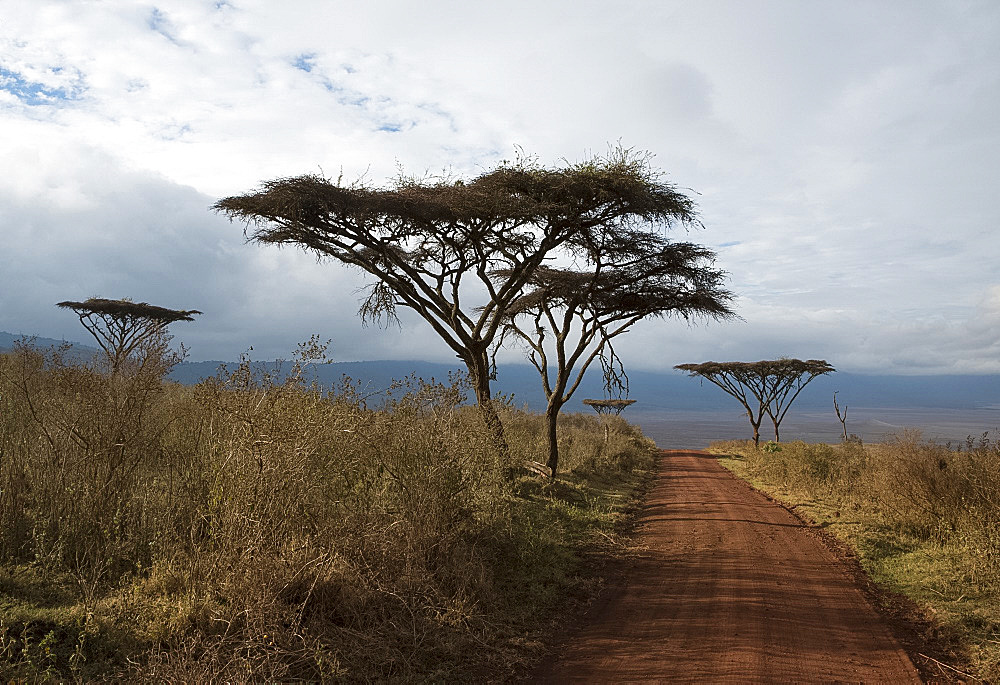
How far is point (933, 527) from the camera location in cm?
912

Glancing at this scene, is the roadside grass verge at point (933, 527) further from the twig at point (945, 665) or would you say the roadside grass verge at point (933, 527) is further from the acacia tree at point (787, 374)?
the acacia tree at point (787, 374)

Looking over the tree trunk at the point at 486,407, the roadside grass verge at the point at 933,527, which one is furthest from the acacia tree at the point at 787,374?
the tree trunk at the point at 486,407

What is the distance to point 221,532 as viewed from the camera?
16.1 ft

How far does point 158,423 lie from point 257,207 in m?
5.78

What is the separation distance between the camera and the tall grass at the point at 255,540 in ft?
14.1

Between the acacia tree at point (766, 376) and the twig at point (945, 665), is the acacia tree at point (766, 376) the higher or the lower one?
the higher one

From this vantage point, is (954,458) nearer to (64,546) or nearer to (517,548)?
(517,548)

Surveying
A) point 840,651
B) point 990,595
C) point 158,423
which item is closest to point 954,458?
point 990,595

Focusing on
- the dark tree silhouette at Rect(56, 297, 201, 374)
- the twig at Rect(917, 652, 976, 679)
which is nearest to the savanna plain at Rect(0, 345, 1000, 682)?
the twig at Rect(917, 652, 976, 679)

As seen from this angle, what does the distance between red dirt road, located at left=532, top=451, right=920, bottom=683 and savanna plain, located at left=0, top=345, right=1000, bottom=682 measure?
A: 377 mm

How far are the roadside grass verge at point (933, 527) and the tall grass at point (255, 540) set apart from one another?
375cm

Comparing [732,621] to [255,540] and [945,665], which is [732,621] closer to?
[945,665]

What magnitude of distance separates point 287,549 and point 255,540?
258mm

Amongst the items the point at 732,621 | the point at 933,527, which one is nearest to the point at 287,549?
the point at 732,621
